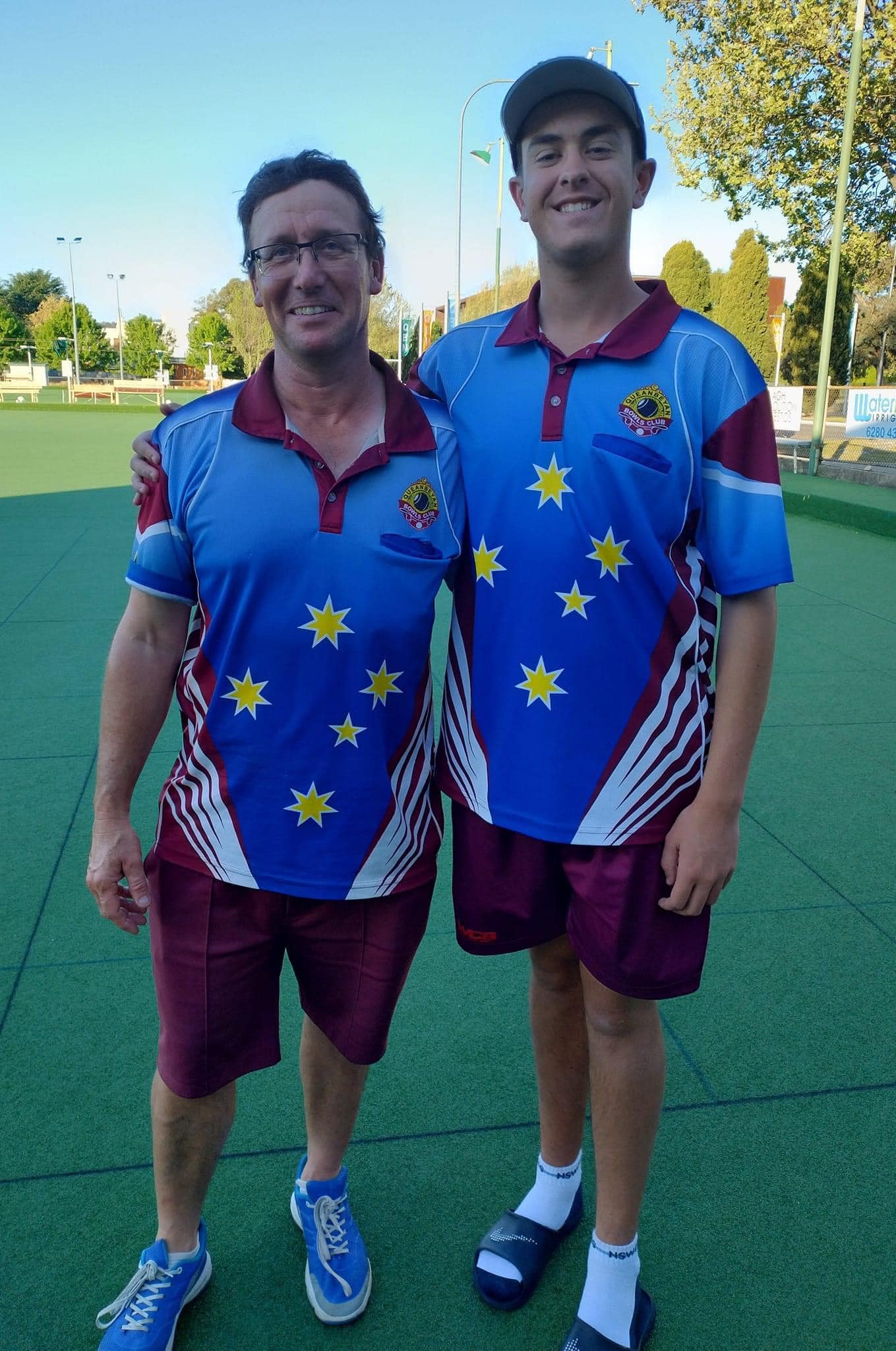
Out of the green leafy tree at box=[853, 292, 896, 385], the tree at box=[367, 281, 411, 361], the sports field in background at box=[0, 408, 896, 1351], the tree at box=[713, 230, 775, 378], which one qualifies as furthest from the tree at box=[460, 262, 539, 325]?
the sports field in background at box=[0, 408, 896, 1351]

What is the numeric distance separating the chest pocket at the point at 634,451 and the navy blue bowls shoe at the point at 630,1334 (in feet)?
4.83

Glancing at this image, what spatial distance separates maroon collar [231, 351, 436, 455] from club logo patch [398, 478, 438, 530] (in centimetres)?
6

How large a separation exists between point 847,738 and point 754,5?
1732 cm

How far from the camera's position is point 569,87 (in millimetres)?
1745

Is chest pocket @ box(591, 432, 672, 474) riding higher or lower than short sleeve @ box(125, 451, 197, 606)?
higher

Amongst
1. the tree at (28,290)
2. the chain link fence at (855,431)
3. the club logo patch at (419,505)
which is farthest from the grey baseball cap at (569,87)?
the tree at (28,290)

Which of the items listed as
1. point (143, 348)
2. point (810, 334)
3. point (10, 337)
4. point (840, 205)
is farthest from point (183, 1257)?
point (143, 348)

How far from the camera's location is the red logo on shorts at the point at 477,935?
1.97 metres

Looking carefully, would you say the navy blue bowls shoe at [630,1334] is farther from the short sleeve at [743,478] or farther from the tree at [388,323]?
the tree at [388,323]

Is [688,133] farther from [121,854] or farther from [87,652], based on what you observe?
[121,854]

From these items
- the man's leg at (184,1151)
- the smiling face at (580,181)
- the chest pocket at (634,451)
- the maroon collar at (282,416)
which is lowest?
the man's leg at (184,1151)

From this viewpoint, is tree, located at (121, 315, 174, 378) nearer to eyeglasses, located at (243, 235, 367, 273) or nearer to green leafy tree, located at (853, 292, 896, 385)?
green leafy tree, located at (853, 292, 896, 385)

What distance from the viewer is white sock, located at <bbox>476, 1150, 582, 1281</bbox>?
2133 millimetres

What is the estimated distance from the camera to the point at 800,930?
3.23 metres
